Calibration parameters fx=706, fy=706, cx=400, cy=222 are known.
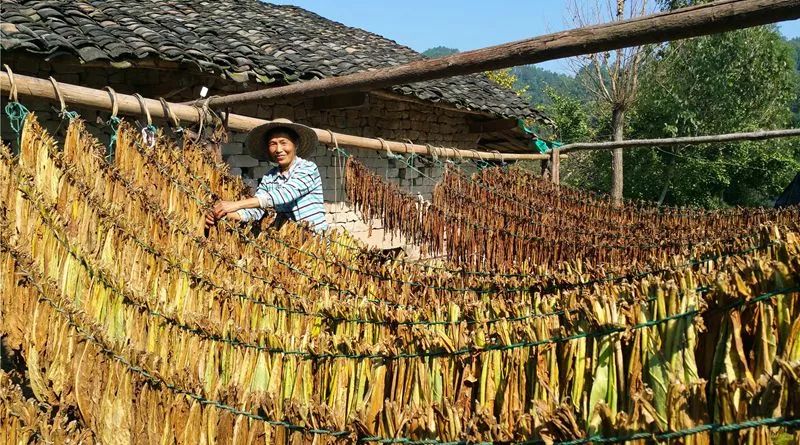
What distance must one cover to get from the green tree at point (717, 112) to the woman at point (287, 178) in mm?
20801

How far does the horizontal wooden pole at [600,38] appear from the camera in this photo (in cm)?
188

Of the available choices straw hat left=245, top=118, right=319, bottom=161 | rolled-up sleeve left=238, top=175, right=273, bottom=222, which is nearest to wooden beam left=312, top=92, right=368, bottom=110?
straw hat left=245, top=118, right=319, bottom=161

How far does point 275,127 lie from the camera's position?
380cm

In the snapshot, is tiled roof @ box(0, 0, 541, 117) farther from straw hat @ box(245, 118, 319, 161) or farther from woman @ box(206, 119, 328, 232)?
woman @ box(206, 119, 328, 232)

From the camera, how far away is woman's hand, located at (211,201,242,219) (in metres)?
2.87

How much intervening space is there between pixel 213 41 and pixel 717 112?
20827mm

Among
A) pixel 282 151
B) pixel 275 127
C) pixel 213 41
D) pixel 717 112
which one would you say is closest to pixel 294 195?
pixel 282 151

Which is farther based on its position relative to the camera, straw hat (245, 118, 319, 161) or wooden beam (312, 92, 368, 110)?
wooden beam (312, 92, 368, 110)

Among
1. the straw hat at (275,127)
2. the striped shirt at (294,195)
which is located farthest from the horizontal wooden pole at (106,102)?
the striped shirt at (294,195)

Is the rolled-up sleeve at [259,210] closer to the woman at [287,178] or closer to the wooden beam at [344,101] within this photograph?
the woman at [287,178]

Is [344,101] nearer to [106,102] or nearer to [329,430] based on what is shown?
[106,102]

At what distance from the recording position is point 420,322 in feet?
6.15

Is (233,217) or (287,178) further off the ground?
(287,178)

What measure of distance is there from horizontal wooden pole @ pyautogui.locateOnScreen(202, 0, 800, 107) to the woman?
0.63m
